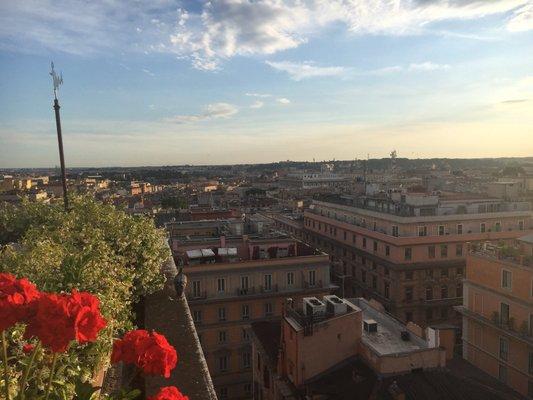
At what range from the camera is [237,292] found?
2972 cm

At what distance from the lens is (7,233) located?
15.0 metres

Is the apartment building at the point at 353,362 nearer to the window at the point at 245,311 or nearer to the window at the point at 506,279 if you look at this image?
the window at the point at 506,279

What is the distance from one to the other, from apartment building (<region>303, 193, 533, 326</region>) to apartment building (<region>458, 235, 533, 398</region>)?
30.9 feet

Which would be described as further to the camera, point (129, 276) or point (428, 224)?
point (428, 224)

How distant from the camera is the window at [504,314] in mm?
24906

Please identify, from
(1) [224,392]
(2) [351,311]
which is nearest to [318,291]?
(1) [224,392]

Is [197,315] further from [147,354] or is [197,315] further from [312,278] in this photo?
[147,354]

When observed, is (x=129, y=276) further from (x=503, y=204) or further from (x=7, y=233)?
(x=503, y=204)

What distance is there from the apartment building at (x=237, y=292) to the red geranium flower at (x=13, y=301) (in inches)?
997

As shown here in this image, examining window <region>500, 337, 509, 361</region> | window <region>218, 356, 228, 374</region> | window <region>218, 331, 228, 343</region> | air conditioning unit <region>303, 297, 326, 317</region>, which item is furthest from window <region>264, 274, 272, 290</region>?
window <region>500, 337, 509, 361</region>

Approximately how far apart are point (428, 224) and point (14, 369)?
36.8 meters

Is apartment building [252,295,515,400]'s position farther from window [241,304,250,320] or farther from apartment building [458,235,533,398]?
window [241,304,250,320]

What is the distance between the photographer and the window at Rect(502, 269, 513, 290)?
24.6m

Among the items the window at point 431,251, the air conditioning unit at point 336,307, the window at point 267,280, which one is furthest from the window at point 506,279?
the window at point 267,280
